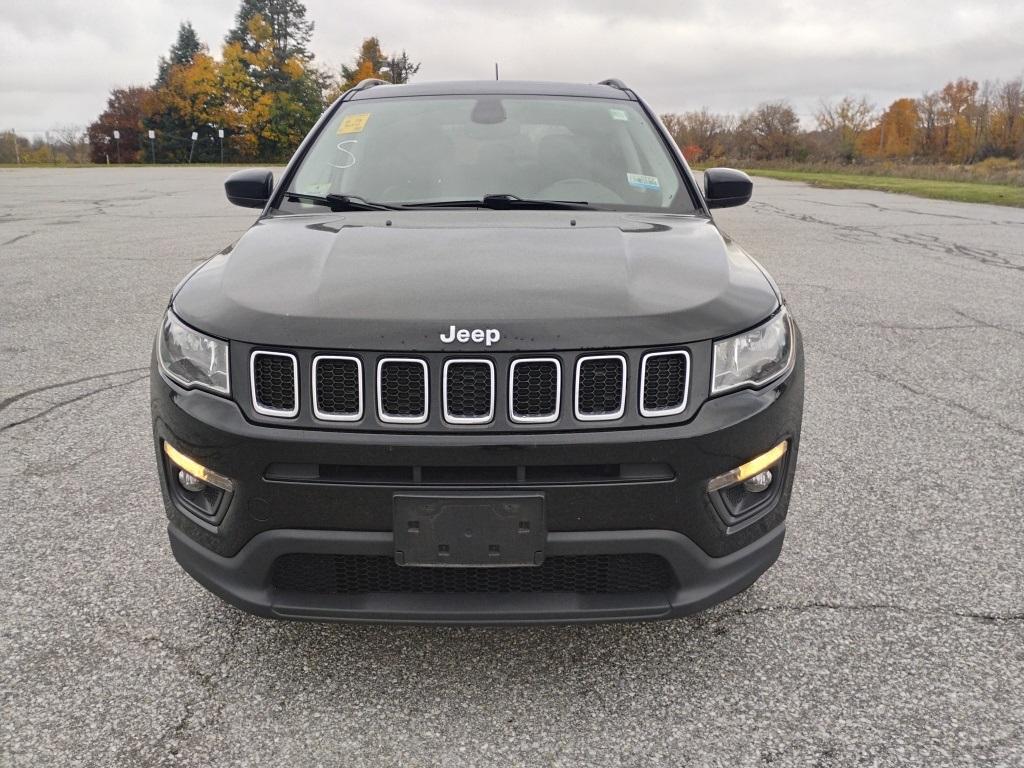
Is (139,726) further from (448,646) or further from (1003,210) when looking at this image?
(1003,210)

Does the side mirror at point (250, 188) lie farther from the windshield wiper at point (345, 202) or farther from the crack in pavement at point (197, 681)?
the crack in pavement at point (197, 681)

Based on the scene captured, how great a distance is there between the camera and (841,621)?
101 inches

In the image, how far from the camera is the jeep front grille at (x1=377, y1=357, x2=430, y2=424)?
1.97 m

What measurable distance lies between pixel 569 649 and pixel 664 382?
89 cm

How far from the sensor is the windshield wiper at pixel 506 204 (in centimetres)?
303

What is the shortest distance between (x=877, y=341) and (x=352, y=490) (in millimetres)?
4985

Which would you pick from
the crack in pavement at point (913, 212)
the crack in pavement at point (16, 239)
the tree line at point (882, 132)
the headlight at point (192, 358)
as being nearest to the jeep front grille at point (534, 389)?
the headlight at point (192, 358)

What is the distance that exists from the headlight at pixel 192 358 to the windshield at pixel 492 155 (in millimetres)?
994

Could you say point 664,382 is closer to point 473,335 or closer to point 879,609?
point 473,335

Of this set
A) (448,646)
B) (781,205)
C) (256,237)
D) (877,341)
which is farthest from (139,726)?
(781,205)

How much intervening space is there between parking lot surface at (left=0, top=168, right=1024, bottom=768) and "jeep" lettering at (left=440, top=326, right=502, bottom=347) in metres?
0.80

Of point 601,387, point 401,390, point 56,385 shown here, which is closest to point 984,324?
point 601,387

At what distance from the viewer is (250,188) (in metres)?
3.53

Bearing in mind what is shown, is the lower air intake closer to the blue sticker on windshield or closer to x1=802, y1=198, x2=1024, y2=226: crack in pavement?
the blue sticker on windshield
